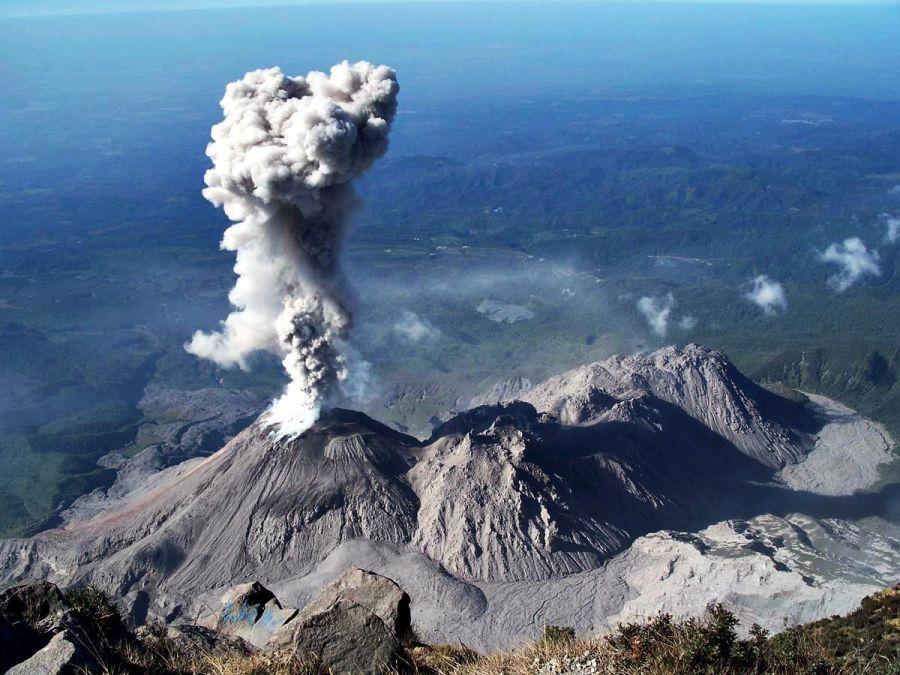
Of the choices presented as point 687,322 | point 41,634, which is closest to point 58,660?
point 41,634

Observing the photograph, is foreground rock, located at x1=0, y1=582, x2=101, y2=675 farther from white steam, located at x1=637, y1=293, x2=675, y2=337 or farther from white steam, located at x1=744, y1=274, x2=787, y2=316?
white steam, located at x1=744, y1=274, x2=787, y2=316

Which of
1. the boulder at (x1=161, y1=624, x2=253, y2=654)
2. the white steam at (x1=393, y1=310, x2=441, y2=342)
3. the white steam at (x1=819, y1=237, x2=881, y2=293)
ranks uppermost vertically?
the boulder at (x1=161, y1=624, x2=253, y2=654)

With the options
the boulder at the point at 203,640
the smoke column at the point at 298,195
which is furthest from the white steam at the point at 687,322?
the boulder at the point at 203,640

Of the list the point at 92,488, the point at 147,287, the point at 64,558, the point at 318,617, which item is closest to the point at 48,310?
the point at 147,287

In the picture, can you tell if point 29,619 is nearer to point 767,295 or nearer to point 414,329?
point 414,329

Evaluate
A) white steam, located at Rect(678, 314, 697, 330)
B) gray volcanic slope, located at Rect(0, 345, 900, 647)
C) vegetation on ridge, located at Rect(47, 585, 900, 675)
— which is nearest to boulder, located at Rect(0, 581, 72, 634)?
vegetation on ridge, located at Rect(47, 585, 900, 675)

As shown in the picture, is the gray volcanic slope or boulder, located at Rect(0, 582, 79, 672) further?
the gray volcanic slope

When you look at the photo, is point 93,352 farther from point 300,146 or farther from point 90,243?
point 300,146

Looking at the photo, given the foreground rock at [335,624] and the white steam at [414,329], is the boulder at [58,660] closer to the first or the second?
the foreground rock at [335,624]
